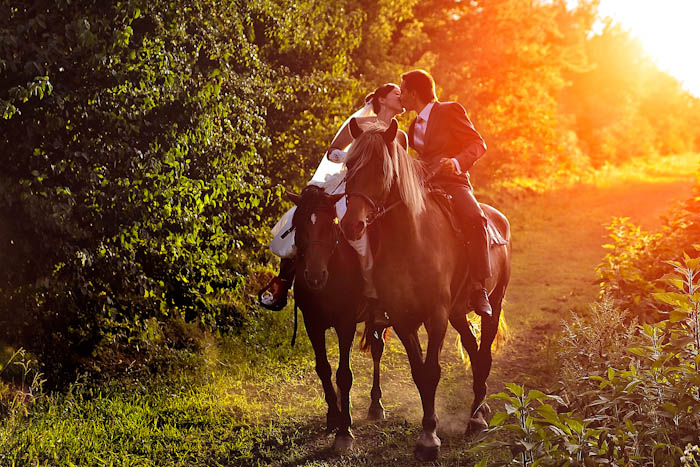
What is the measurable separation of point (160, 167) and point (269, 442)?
304cm

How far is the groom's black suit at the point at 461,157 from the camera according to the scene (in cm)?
638

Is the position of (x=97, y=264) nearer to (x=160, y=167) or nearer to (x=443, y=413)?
(x=160, y=167)

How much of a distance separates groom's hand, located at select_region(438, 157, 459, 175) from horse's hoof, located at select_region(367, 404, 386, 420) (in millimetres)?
2677

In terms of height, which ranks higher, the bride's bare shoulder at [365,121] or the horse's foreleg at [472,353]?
the bride's bare shoulder at [365,121]

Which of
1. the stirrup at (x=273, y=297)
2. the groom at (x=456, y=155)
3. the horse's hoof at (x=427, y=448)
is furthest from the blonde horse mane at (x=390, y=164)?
the horse's hoof at (x=427, y=448)

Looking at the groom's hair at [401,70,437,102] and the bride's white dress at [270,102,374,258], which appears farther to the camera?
the groom's hair at [401,70,437,102]

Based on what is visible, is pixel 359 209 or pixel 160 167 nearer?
pixel 359 209

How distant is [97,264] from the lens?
7.17 meters

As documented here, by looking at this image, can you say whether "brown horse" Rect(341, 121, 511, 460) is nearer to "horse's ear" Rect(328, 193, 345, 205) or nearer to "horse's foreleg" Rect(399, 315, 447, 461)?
"horse's foreleg" Rect(399, 315, 447, 461)

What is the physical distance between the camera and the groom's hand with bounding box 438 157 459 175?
6.36 m

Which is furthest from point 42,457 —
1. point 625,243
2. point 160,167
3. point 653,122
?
point 653,122

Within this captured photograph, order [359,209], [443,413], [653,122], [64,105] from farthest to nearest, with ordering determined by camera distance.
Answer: [653,122]
[443,413]
[64,105]
[359,209]

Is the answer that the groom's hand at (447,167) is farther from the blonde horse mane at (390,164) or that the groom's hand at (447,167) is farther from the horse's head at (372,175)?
the horse's head at (372,175)

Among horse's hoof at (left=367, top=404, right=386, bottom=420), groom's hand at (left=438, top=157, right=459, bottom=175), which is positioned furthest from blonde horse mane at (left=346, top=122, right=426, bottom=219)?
horse's hoof at (left=367, top=404, right=386, bottom=420)
